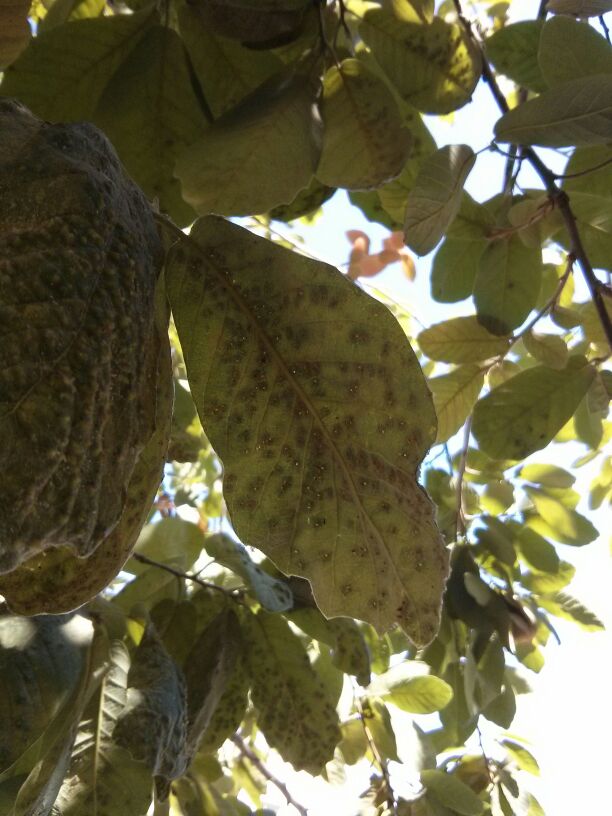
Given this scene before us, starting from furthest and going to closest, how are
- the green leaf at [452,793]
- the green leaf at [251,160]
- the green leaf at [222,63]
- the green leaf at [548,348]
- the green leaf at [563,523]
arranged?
1. the green leaf at [563,523]
2. the green leaf at [452,793]
3. the green leaf at [548,348]
4. the green leaf at [222,63]
5. the green leaf at [251,160]

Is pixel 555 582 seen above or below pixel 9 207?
below

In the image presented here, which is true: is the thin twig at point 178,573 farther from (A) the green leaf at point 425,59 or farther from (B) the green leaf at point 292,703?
(A) the green leaf at point 425,59

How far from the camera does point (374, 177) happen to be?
1.42 meters

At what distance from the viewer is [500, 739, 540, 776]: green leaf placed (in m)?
2.27

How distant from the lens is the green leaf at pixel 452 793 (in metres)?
1.86

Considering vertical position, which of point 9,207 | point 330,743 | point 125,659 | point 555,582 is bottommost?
point 330,743

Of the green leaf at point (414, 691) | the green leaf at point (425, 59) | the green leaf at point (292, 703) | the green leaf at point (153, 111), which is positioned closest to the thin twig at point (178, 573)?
the green leaf at point (292, 703)

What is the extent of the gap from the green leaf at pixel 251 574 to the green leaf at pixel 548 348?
664 millimetres

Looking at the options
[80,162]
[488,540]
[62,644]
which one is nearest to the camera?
[80,162]

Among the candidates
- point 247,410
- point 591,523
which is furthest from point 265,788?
point 247,410

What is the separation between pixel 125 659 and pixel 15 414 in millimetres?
955

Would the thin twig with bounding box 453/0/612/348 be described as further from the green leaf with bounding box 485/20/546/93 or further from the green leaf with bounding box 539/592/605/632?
the green leaf with bounding box 539/592/605/632

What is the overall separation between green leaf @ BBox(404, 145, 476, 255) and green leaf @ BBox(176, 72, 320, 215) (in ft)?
0.52

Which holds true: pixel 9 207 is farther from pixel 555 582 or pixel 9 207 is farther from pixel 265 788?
pixel 265 788
